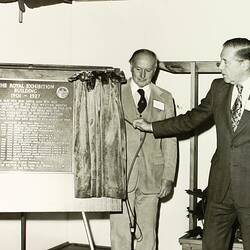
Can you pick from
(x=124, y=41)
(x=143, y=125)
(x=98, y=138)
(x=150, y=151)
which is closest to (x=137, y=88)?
(x=143, y=125)

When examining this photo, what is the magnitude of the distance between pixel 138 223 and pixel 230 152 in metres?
0.98

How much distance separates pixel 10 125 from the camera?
9.91ft

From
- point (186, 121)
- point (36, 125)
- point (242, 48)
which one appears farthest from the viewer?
point (186, 121)

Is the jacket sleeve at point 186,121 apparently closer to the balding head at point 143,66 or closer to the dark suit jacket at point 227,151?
the dark suit jacket at point 227,151

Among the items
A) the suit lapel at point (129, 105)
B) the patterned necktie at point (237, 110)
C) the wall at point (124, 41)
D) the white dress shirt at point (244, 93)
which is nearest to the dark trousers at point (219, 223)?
the patterned necktie at point (237, 110)

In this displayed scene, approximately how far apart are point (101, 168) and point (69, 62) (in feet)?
6.19

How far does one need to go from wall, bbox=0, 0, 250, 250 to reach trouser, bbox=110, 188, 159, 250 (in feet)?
3.33

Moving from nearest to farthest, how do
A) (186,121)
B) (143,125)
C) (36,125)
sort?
(36,125) → (186,121) → (143,125)

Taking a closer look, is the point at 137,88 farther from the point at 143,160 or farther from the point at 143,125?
the point at 143,160

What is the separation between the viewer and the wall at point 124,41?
4.30 metres

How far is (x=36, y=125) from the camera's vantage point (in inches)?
120

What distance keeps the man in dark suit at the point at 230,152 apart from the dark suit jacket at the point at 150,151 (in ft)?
1.81

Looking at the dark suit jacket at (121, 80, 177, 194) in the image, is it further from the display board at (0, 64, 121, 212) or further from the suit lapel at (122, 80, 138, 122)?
the display board at (0, 64, 121, 212)

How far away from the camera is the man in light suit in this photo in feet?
11.6
